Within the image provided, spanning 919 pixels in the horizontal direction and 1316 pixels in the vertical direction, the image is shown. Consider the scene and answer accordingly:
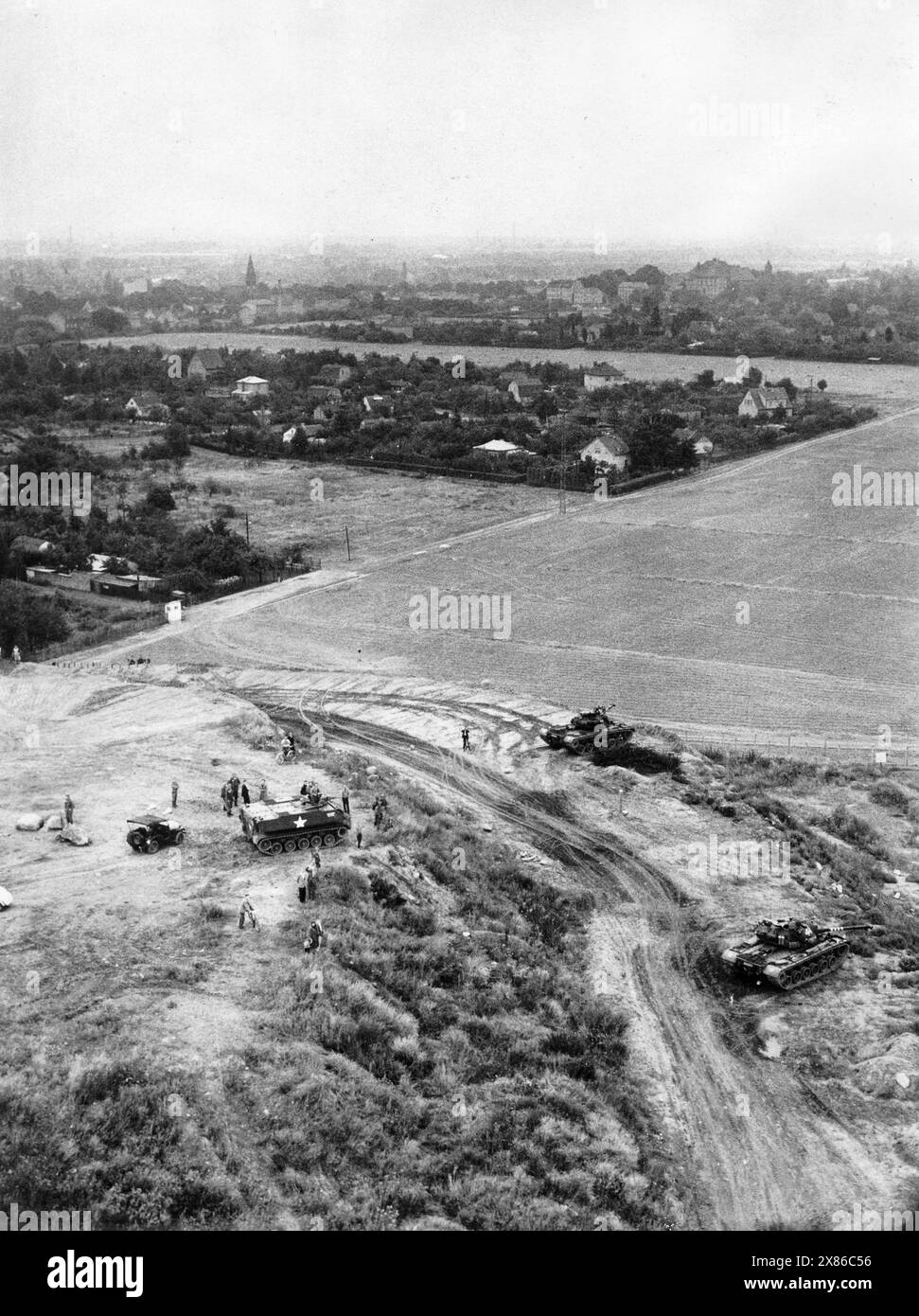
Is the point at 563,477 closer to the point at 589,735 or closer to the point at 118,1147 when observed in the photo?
the point at 589,735

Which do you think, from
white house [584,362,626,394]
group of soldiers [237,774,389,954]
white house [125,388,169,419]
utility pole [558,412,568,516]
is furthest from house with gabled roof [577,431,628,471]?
group of soldiers [237,774,389,954]

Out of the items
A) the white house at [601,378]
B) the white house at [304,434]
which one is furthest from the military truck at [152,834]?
the white house at [601,378]

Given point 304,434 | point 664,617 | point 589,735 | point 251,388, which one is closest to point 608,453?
point 304,434

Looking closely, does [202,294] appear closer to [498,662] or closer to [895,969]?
[498,662]

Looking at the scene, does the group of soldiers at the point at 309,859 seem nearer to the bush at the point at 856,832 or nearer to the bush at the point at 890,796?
the bush at the point at 856,832

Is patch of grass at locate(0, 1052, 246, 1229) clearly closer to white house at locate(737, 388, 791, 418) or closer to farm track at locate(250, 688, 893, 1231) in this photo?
farm track at locate(250, 688, 893, 1231)
